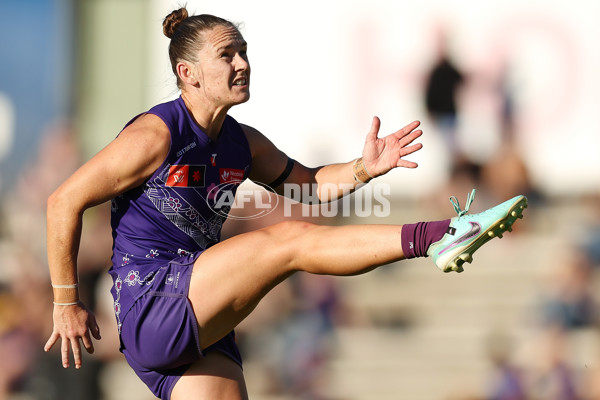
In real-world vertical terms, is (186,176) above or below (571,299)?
above

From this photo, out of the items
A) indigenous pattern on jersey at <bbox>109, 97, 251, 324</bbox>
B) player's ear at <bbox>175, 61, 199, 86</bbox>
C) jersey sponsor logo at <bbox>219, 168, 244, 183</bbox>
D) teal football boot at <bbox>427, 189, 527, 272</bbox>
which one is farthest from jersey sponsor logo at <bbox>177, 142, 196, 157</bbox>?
teal football boot at <bbox>427, 189, 527, 272</bbox>

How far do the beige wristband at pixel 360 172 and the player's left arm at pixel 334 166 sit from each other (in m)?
0.01

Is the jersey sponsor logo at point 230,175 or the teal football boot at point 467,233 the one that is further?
the jersey sponsor logo at point 230,175

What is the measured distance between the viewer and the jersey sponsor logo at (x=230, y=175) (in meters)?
3.96

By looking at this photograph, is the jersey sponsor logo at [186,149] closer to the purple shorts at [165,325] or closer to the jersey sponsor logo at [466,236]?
the purple shorts at [165,325]

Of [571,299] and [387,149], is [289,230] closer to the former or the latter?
[387,149]

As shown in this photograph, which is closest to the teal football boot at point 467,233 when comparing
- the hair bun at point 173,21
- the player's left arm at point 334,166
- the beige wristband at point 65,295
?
the player's left arm at point 334,166

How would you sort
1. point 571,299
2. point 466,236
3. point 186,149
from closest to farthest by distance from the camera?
point 466,236 < point 186,149 < point 571,299

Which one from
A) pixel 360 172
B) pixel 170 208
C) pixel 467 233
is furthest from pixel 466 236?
pixel 170 208

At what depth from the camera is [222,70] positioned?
3916 millimetres

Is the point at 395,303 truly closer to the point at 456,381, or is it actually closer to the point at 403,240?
the point at 456,381

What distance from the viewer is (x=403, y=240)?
3.38 metres

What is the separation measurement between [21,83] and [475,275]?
216 inches

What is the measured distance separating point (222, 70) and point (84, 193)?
795 millimetres
